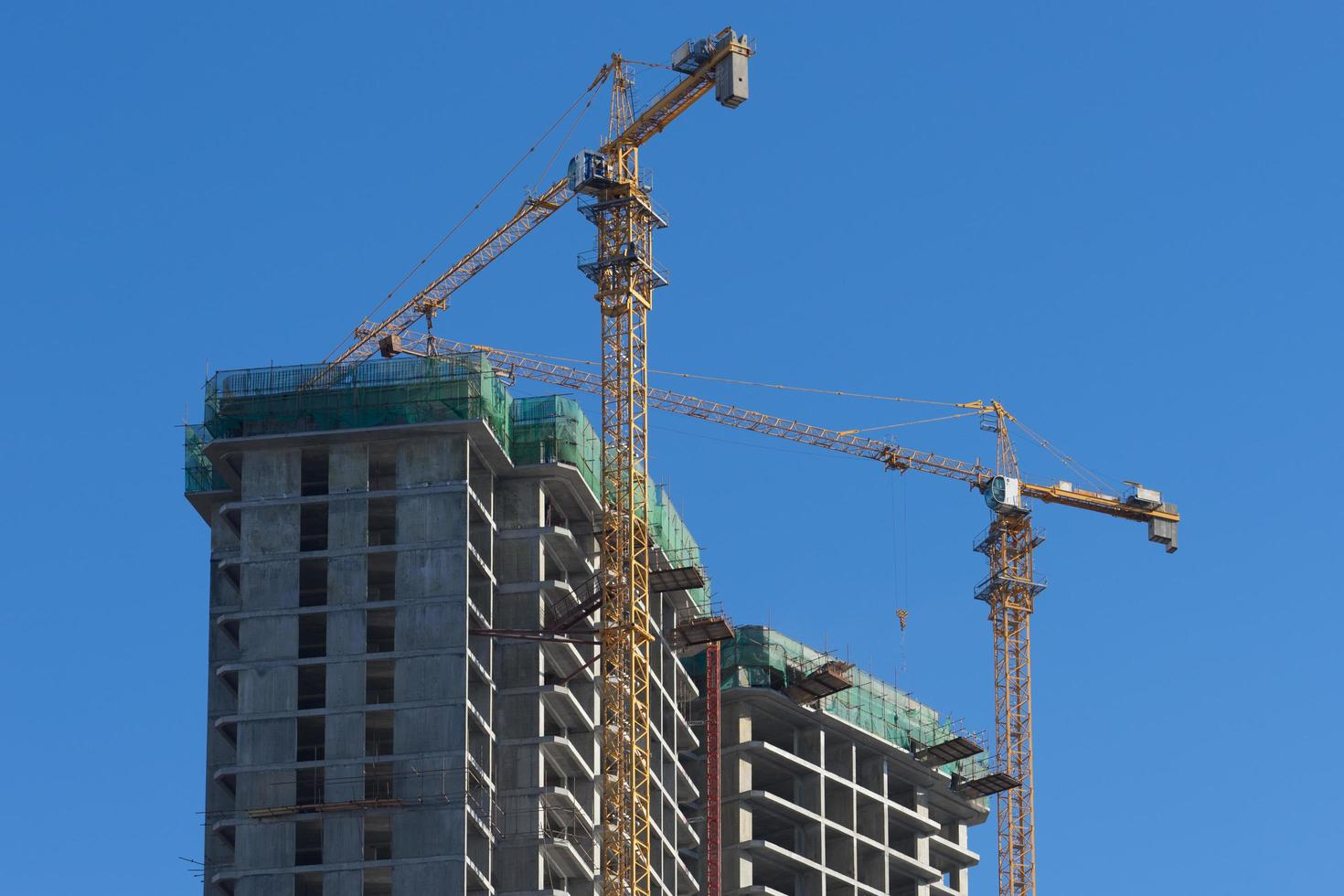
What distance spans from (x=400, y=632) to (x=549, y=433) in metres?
15.8

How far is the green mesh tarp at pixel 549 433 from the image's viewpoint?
16225cm

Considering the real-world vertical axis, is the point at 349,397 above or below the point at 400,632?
above

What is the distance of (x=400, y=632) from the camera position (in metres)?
152

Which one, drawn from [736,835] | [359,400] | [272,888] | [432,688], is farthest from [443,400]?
[736,835]

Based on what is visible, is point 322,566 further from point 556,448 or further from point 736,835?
point 736,835

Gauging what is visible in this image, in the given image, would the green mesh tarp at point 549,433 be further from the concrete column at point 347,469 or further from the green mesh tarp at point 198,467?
the green mesh tarp at point 198,467

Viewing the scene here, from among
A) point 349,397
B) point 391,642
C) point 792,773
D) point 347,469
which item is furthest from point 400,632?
point 792,773

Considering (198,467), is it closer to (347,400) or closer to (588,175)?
(347,400)

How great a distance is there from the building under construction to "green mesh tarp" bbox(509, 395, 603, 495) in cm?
13

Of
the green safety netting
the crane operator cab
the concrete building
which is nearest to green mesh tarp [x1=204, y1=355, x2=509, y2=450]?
the green safety netting

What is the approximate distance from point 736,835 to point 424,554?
4149 cm

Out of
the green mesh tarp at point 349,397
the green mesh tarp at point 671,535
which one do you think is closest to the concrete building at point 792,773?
the green mesh tarp at point 671,535

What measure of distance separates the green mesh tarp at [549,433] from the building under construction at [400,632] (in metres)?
0.13

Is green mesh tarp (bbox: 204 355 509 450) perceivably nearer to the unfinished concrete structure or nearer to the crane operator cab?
the unfinished concrete structure
